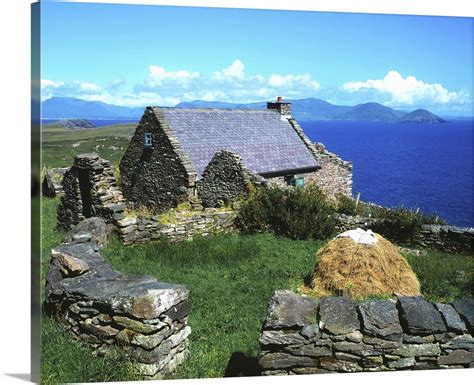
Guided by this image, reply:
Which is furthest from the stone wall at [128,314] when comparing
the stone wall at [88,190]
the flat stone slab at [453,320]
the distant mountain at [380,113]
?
the distant mountain at [380,113]

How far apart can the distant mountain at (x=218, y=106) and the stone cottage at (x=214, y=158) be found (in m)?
1.07

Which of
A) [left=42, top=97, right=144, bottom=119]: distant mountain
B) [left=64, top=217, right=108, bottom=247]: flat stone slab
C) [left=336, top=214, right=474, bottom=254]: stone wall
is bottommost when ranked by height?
[left=336, top=214, right=474, bottom=254]: stone wall

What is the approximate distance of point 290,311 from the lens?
5.62 metres

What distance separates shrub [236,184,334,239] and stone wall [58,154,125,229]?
373 cm

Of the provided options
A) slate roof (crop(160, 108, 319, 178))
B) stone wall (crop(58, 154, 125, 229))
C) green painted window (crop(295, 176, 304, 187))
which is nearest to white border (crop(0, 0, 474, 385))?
stone wall (crop(58, 154, 125, 229))

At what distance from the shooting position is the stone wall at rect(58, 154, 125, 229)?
529 inches

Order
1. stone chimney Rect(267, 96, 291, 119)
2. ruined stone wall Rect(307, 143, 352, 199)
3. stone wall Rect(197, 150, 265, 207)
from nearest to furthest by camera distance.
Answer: stone wall Rect(197, 150, 265, 207) → ruined stone wall Rect(307, 143, 352, 199) → stone chimney Rect(267, 96, 291, 119)

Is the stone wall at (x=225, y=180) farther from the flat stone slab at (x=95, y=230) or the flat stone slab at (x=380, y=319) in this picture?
the flat stone slab at (x=380, y=319)

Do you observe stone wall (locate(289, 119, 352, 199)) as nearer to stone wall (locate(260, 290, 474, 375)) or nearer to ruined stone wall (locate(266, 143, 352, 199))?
ruined stone wall (locate(266, 143, 352, 199))

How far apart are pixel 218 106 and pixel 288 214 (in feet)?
32.3

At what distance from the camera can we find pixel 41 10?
5.70 meters
